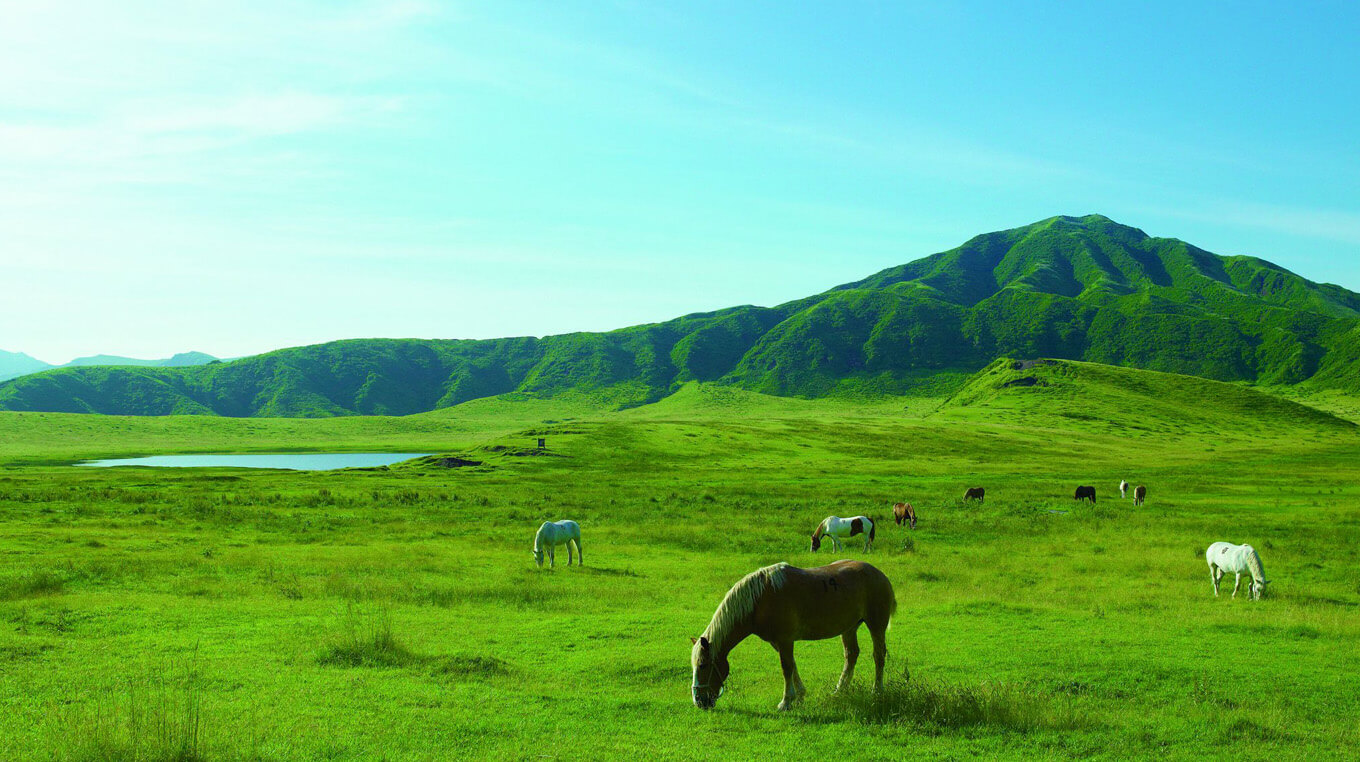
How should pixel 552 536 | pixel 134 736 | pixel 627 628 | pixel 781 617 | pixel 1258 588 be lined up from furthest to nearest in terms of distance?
pixel 552 536, pixel 1258 588, pixel 627 628, pixel 781 617, pixel 134 736

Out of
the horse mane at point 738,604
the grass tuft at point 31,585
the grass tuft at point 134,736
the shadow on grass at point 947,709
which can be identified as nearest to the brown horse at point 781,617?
the horse mane at point 738,604

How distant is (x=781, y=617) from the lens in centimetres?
1193

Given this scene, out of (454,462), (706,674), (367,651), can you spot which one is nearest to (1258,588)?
(706,674)

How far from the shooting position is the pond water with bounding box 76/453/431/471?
115312 mm

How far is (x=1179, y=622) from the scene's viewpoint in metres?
19.0

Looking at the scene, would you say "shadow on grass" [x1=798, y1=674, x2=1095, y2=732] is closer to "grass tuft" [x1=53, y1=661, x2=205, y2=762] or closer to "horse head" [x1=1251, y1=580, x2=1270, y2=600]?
"grass tuft" [x1=53, y1=661, x2=205, y2=762]

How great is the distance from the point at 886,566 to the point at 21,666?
24428 mm

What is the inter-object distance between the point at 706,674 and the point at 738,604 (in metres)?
1.26

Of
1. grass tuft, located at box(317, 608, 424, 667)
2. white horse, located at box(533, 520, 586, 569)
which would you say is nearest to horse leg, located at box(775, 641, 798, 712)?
grass tuft, located at box(317, 608, 424, 667)

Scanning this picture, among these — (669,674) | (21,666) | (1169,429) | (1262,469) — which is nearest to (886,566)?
(669,674)

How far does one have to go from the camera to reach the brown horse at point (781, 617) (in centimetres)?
1193

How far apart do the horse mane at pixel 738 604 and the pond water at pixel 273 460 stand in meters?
109

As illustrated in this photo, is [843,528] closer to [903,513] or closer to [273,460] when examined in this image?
[903,513]

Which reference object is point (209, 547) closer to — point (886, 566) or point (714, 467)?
point (886, 566)
